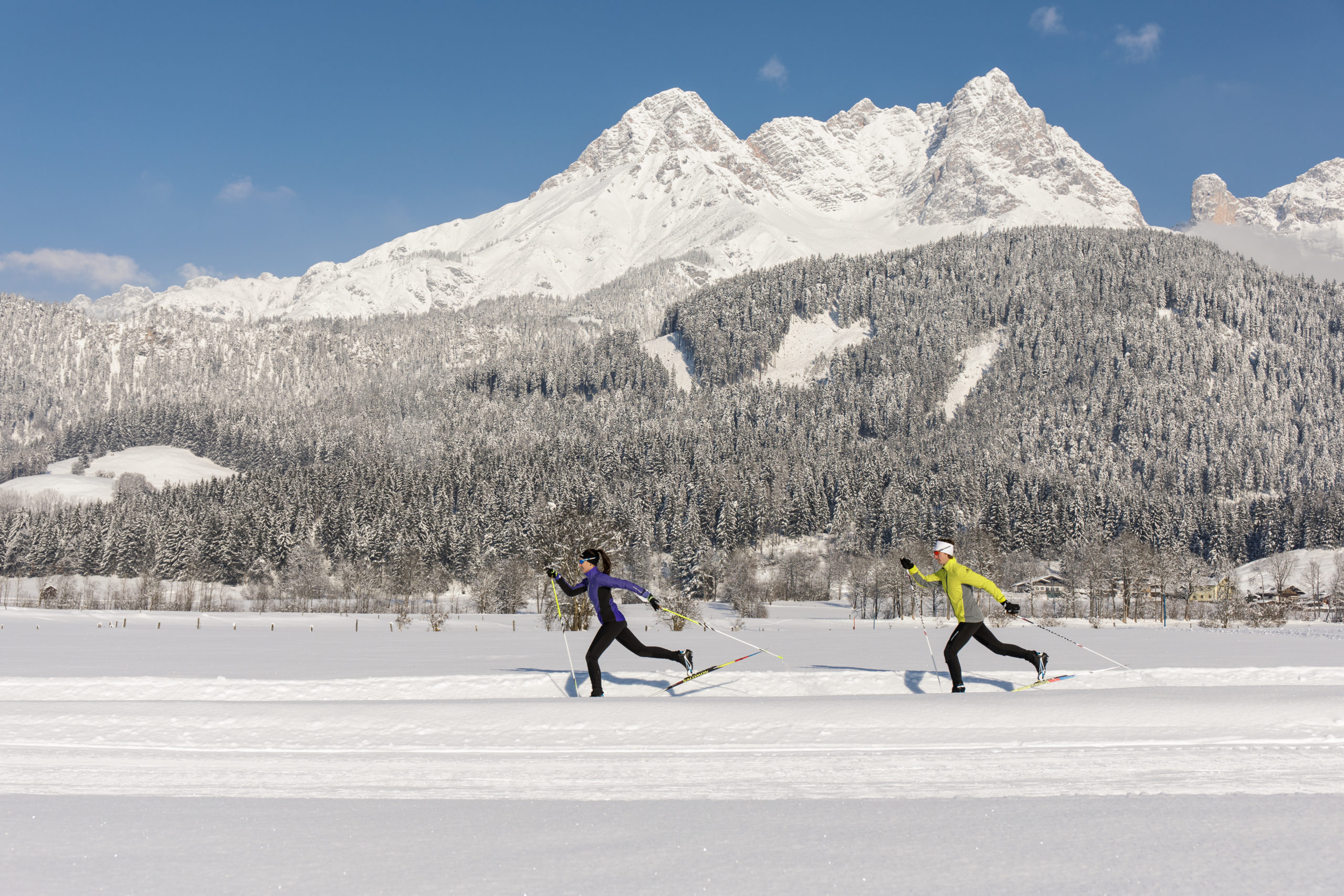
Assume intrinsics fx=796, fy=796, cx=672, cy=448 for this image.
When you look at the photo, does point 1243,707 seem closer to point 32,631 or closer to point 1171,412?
point 32,631

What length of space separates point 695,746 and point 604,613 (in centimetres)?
379

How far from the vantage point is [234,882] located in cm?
506

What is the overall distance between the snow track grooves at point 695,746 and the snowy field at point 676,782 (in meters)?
0.05

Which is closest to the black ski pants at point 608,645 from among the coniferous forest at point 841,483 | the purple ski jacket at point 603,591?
the purple ski jacket at point 603,591

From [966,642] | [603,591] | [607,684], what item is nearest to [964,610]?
[966,642]

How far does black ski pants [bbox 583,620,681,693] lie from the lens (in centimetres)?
1239

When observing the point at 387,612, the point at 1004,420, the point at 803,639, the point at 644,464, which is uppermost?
the point at 1004,420

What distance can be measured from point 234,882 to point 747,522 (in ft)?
390

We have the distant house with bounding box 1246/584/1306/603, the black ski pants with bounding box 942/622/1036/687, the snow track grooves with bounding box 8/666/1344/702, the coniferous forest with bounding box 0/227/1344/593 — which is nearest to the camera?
the black ski pants with bounding box 942/622/1036/687

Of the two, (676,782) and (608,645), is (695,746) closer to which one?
(676,782)

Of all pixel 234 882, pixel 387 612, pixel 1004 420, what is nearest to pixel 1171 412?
pixel 1004 420

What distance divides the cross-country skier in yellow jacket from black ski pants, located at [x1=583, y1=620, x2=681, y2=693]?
4172 mm

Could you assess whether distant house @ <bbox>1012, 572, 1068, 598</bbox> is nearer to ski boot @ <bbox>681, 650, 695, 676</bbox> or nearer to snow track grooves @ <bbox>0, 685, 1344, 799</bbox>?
ski boot @ <bbox>681, 650, 695, 676</bbox>

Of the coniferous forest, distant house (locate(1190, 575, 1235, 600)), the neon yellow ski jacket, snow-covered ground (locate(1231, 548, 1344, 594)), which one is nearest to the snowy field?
the neon yellow ski jacket
